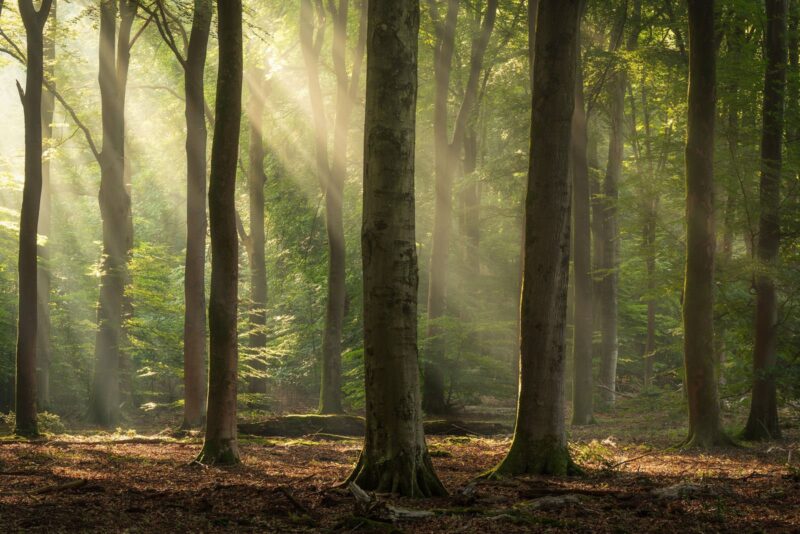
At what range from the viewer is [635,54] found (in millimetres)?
16547

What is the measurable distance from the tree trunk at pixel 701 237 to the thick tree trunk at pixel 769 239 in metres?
1.85

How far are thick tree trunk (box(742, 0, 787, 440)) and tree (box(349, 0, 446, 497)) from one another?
9014mm

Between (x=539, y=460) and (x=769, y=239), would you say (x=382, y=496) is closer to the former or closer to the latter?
(x=539, y=460)

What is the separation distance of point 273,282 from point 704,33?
72.0 feet

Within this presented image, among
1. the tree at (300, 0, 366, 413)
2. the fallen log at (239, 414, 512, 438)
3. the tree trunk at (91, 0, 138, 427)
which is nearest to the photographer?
the fallen log at (239, 414, 512, 438)

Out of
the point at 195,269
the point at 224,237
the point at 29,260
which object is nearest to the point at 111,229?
the point at 195,269

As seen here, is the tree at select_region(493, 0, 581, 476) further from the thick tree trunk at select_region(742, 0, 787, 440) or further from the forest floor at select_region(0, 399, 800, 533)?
the thick tree trunk at select_region(742, 0, 787, 440)

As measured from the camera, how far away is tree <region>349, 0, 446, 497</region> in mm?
7332

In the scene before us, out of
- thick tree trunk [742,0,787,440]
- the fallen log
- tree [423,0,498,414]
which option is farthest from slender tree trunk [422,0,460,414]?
thick tree trunk [742,0,787,440]

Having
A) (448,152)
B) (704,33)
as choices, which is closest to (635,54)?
(704,33)

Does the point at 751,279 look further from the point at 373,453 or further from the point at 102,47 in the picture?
the point at 102,47

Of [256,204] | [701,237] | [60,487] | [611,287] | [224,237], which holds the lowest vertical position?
[60,487]

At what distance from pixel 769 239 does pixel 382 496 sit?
10324 mm

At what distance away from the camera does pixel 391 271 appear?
7402 millimetres
